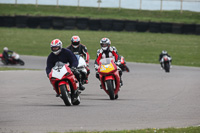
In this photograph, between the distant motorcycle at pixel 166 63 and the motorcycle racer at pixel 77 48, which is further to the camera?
the distant motorcycle at pixel 166 63

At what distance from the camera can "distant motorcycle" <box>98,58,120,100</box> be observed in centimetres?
1120

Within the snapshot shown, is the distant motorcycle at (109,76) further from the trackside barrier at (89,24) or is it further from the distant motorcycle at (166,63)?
the trackside barrier at (89,24)

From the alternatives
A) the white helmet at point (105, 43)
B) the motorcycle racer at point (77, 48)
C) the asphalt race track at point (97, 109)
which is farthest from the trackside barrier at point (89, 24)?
the white helmet at point (105, 43)

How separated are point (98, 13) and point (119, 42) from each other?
30.7ft

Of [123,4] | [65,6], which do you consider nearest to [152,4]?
[123,4]

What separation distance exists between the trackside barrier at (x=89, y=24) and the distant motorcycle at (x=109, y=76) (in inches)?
1017

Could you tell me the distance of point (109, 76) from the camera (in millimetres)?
11273

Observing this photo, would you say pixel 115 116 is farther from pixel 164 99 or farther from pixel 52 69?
pixel 164 99

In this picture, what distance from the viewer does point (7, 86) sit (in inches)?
553

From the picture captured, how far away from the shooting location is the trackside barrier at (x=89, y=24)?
37031mm

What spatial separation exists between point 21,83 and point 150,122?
8.14 m

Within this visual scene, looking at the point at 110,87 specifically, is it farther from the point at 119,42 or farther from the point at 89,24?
the point at 89,24

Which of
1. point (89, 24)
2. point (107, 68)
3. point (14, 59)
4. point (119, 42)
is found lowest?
point (119, 42)

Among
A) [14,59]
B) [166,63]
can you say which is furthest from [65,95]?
[14,59]
